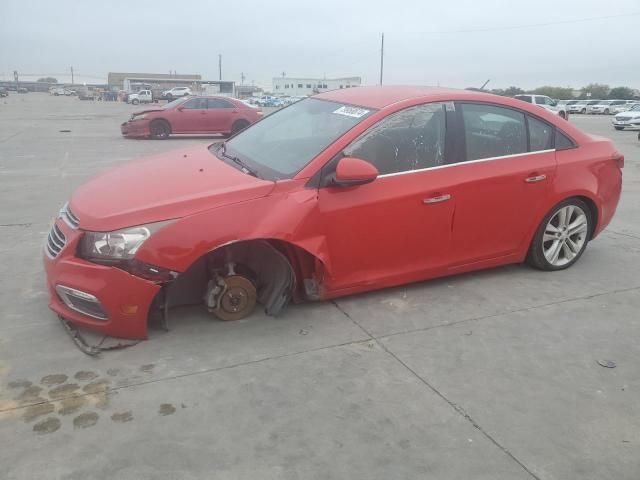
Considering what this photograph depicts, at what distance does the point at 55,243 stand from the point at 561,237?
12.9ft

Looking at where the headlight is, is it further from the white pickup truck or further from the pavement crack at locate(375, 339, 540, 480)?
the white pickup truck

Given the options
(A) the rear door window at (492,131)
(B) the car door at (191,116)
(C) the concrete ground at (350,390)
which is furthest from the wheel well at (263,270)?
(B) the car door at (191,116)

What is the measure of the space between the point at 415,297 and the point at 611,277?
1.83m

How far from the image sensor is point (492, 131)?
4.27 m

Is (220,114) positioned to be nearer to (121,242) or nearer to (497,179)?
(497,179)

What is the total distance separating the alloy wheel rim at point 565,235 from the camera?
459 cm

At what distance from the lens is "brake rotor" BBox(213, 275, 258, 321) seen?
3625 millimetres

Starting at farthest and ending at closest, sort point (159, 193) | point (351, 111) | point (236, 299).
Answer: point (351, 111)
point (236, 299)
point (159, 193)

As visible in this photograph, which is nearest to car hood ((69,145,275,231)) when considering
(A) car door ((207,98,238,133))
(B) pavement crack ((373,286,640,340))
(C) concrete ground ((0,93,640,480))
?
(C) concrete ground ((0,93,640,480))

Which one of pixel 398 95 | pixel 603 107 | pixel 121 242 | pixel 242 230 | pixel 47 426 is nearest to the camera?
pixel 47 426

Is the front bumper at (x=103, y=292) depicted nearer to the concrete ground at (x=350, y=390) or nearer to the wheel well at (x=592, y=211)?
the concrete ground at (x=350, y=390)

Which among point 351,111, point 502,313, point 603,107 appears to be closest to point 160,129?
point 351,111

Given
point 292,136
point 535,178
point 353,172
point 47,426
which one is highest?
point 292,136

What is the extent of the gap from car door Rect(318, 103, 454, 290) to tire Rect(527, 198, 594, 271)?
40.6 inches
